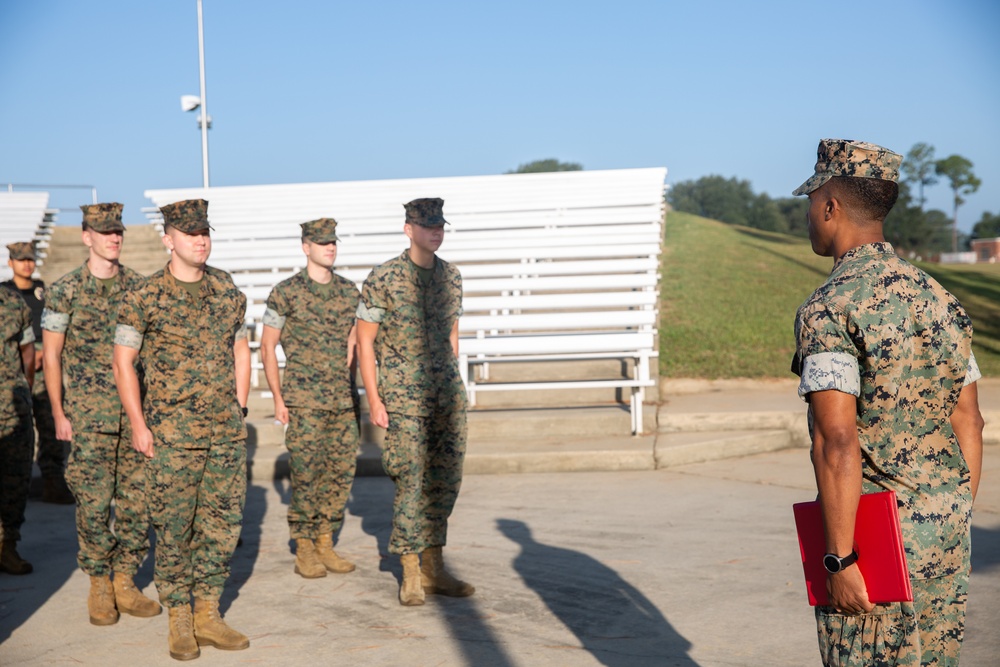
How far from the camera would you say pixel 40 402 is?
7551 mm

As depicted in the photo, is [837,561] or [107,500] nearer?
[837,561]

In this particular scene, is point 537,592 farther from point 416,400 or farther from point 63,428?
point 63,428

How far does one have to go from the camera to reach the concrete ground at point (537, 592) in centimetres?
442

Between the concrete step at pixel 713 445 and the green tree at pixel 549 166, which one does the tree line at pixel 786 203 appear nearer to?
the green tree at pixel 549 166

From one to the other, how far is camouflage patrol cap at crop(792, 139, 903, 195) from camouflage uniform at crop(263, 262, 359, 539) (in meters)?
3.94

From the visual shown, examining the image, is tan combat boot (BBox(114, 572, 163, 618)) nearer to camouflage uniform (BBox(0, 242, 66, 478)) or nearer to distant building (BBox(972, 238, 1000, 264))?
camouflage uniform (BBox(0, 242, 66, 478))

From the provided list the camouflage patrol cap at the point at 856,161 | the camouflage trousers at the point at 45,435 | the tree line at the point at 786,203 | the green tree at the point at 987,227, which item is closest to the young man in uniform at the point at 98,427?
the camouflage trousers at the point at 45,435

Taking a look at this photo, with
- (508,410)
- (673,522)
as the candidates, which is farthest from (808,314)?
(508,410)

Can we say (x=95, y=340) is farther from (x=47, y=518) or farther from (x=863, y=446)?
(x=863, y=446)

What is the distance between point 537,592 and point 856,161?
336cm

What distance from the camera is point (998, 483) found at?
7383 millimetres

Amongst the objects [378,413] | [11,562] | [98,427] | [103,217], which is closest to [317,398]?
[378,413]

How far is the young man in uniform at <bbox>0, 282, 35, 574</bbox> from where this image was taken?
234 inches

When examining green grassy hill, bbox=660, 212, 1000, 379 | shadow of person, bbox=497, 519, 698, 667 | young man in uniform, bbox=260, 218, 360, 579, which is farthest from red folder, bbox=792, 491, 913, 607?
green grassy hill, bbox=660, 212, 1000, 379
